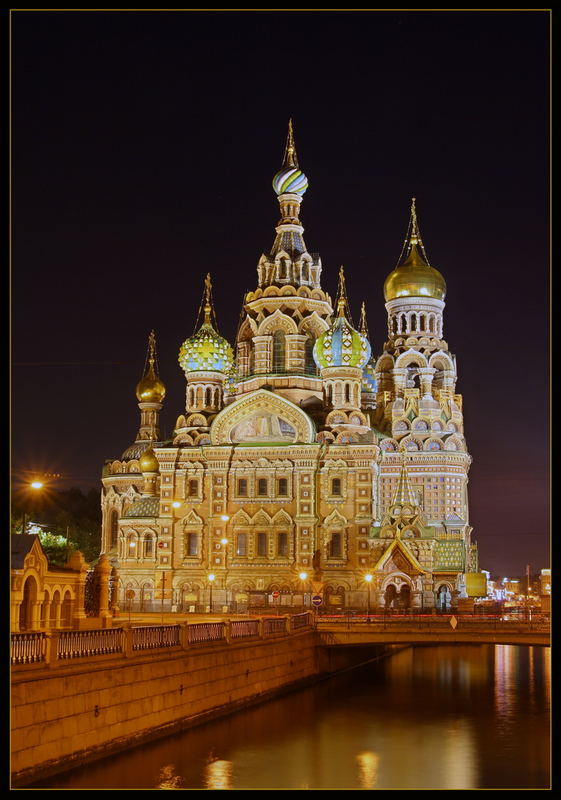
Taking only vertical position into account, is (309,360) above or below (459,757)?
above

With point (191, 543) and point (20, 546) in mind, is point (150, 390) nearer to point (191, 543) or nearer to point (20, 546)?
point (191, 543)

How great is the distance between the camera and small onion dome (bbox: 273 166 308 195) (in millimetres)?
73875

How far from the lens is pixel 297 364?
68.8 meters

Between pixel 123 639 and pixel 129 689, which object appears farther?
pixel 123 639

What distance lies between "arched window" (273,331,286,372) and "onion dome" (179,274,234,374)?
2796mm

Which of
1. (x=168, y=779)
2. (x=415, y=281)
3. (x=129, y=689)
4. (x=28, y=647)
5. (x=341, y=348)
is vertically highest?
(x=415, y=281)

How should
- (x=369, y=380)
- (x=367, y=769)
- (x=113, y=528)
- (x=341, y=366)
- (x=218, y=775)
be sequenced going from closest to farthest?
(x=218, y=775) < (x=367, y=769) < (x=341, y=366) < (x=113, y=528) < (x=369, y=380)

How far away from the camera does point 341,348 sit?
212ft

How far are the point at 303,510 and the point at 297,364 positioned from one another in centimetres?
1050

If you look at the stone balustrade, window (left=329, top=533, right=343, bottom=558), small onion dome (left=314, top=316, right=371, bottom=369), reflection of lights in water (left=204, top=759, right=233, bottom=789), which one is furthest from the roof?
small onion dome (left=314, top=316, right=371, bottom=369)

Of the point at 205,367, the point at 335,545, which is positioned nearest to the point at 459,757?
the point at 335,545

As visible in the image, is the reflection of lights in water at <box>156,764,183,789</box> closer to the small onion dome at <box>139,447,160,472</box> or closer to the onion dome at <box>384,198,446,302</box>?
the small onion dome at <box>139,447,160,472</box>

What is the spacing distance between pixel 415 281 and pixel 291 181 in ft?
39.3
